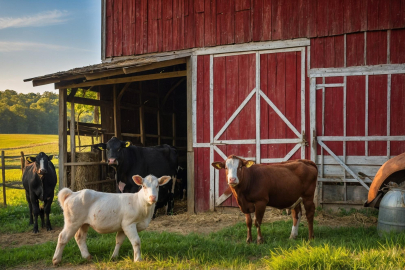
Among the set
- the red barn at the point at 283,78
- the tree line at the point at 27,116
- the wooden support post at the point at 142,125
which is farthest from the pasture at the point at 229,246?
the tree line at the point at 27,116

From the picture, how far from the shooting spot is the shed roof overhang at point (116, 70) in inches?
422

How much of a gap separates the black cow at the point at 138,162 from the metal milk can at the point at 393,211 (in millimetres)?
5965

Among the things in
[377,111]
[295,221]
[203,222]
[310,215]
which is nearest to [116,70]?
[203,222]

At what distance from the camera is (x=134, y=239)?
603 cm

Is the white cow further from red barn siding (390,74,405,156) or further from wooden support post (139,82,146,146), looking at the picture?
wooden support post (139,82,146,146)

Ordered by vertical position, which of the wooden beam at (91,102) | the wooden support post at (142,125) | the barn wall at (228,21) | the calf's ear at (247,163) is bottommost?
the calf's ear at (247,163)

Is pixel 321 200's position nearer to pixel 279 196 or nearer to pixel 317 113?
pixel 317 113

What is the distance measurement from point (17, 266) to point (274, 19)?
766cm

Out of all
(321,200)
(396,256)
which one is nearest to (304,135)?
(321,200)

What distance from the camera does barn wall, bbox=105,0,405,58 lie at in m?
9.48

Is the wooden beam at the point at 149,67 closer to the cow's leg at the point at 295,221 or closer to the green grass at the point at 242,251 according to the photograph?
the green grass at the point at 242,251

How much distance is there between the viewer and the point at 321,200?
382 inches

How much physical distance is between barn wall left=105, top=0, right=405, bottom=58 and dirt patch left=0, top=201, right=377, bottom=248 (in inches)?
160

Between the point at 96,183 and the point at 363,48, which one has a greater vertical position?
the point at 363,48
